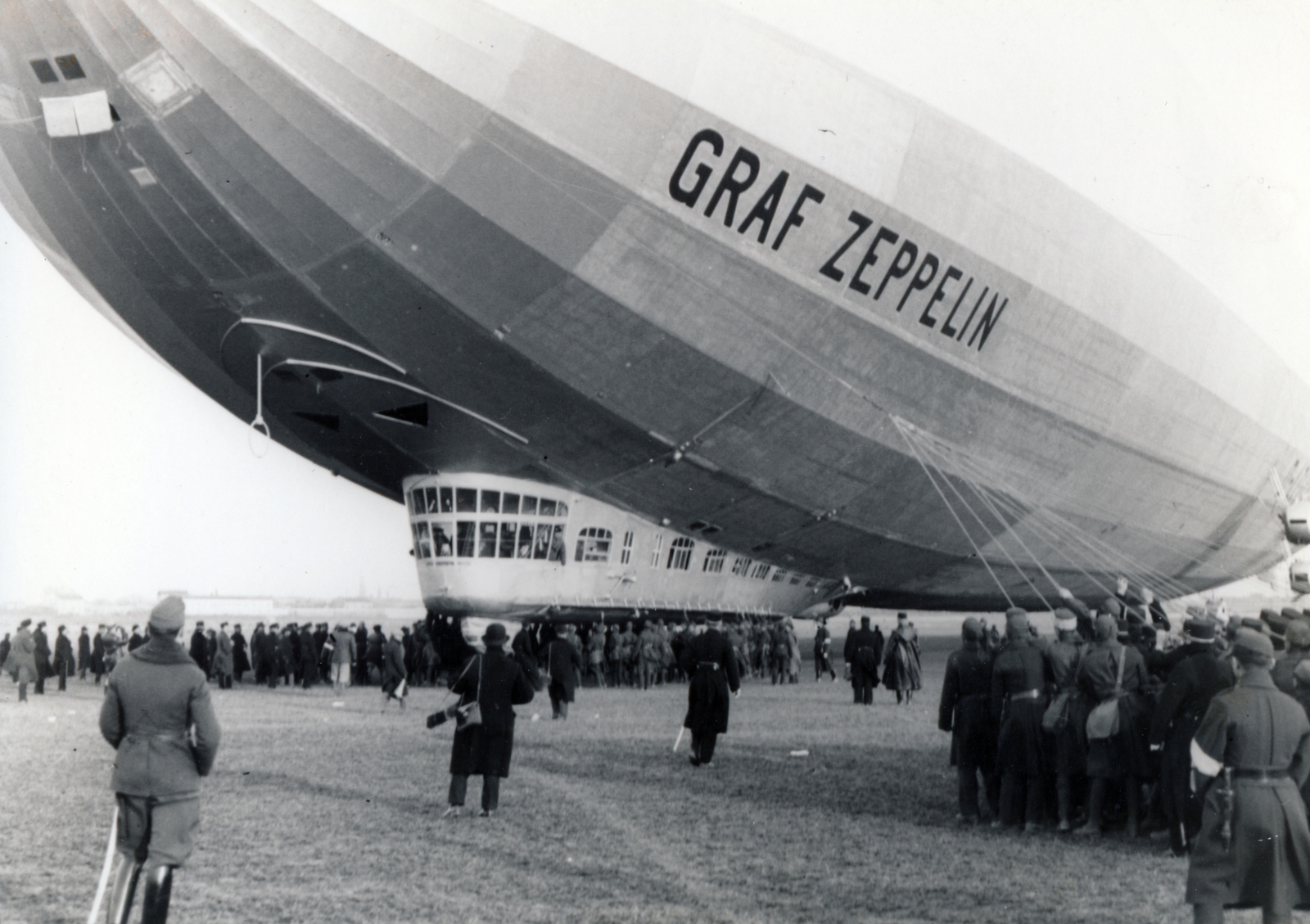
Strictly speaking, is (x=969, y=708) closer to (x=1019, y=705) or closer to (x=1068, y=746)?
(x=1019, y=705)

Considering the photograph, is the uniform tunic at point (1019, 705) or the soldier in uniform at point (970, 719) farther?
the soldier in uniform at point (970, 719)

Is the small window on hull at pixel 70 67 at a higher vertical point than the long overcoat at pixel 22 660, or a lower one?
higher

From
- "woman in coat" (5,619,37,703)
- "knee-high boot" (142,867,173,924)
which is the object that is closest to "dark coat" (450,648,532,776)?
"knee-high boot" (142,867,173,924)

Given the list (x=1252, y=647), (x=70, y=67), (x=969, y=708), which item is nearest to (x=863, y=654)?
(x=969, y=708)

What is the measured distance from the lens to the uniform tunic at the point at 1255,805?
18.8ft

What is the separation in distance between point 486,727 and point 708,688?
3953 millimetres

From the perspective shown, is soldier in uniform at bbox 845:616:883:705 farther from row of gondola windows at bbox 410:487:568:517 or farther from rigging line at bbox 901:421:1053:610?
row of gondola windows at bbox 410:487:568:517

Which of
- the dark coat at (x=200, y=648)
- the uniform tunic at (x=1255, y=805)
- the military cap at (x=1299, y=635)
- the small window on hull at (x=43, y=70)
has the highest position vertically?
the small window on hull at (x=43, y=70)

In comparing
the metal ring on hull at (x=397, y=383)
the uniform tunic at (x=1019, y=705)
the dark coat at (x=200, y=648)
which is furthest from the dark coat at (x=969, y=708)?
the dark coat at (x=200, y=648)

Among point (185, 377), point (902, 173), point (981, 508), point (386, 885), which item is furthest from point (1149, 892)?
point (185, 377)

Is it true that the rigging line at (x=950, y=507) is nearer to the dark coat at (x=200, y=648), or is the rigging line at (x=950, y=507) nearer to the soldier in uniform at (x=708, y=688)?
the soldier in uniform at (x=708, y=688)

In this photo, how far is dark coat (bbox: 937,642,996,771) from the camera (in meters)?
10.2

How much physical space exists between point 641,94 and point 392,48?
108 inches

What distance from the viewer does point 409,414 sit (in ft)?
63.4
